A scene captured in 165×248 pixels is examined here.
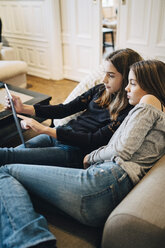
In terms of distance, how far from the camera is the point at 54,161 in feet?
4.02

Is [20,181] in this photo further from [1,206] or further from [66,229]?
[66,229]

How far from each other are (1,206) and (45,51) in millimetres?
3328

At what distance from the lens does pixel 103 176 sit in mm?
883

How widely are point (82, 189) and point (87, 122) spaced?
0.54 meters

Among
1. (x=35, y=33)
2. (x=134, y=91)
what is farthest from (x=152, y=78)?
Result: (x=35, y=33)

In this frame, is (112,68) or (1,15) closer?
(112,68)

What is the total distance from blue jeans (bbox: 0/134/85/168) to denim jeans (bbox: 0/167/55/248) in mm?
289

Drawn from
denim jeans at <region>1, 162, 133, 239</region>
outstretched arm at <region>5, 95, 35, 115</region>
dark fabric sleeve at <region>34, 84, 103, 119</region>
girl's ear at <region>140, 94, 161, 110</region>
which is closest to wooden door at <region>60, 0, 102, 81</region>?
dark fabric sleeve at <region>34, 84, 103, 119</region>

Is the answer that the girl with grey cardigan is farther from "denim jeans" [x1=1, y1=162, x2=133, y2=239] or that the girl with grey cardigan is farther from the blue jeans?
the blue jeans

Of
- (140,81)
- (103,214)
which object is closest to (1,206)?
(103,214)

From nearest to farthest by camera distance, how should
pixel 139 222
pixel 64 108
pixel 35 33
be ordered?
pixel 139 222
pixel 64 108
pixel 35 33

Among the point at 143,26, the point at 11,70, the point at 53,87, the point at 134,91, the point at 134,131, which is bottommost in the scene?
the point at 53,87

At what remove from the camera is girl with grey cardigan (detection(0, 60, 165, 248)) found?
0.81 m

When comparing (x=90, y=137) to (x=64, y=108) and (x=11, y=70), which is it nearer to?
(x=64, y=108)
